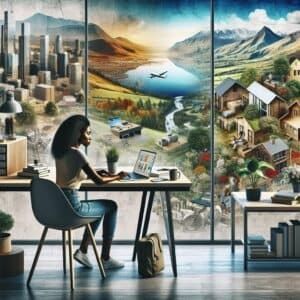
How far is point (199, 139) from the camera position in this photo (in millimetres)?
7508

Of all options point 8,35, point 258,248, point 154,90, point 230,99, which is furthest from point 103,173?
point 8,35

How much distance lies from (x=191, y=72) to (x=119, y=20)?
2.65ft

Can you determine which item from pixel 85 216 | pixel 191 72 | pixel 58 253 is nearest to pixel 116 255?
pixel 58 253

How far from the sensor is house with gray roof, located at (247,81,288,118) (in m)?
7.47

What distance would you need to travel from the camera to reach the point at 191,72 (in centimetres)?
745

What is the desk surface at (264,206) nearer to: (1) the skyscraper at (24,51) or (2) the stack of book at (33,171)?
(2) the stack of book at (33,171)

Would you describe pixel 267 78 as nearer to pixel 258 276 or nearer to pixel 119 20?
pixel 119 20

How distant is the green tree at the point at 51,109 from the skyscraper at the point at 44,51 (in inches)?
12.8

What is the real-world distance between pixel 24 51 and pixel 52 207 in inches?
88.0

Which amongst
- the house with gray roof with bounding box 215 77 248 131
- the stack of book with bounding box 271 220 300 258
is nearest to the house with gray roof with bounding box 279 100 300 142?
the house with gray roof with bounding box 215 77 248 131

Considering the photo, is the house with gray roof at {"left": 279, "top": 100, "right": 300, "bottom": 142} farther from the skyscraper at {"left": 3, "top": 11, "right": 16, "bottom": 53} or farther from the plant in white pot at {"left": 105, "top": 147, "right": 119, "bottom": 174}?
the skyscraper at {"left": 3, "top": 11, "right": 16, "bottom": 53}

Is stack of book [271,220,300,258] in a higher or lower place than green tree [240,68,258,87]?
lower

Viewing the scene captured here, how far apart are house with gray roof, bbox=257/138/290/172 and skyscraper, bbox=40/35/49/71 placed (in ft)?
6.94

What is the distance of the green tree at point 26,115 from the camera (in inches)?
296
